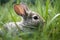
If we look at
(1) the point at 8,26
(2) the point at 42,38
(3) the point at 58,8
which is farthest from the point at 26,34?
(1) the point at 8,26

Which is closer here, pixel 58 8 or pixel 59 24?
pixel 59 24

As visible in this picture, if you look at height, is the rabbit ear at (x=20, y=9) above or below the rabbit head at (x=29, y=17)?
above

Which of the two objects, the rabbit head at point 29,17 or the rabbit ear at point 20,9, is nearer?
the rabbit ear at point 20,9

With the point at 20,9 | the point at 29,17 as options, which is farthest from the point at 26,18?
the point at 20,9

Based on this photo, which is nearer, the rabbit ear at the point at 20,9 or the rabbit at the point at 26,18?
the rabbit ear at the point at 20,9

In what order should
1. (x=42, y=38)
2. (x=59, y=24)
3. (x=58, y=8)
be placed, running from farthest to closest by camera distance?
(x=58, y=8), (x=59, y=24), (x=42, y=38)

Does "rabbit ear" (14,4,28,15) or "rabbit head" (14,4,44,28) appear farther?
"rabbit head" (14,4,44,28)

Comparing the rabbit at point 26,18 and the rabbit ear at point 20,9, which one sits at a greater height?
the rabbit ear at point 20,9

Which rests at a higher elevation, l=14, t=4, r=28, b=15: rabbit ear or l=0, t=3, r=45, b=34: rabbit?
l=14, t=4, r=28, b=15: rabbit ear

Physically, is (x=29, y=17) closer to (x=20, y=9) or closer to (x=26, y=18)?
(x=26, y=18)

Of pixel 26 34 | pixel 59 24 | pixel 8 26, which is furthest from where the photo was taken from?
pixel 8 26

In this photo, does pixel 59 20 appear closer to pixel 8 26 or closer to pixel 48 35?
pixel 48 35
